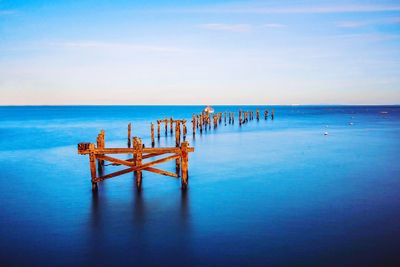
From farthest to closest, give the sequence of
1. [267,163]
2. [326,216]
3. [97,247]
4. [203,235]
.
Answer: [267,163] → [326,216] → [203,235] → [97,247]

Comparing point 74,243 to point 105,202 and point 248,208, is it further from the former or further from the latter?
point 248,208

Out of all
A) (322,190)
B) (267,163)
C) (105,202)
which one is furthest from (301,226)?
(267,163)

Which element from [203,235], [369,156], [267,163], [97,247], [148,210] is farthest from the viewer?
[369,156]

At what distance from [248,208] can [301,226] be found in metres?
2.39

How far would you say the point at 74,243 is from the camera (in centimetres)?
961

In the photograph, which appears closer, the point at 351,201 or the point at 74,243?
the point at 74,243

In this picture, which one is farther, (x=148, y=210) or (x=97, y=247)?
(x=148, y=210)

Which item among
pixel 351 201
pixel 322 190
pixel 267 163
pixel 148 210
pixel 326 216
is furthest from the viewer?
pixel 267 163

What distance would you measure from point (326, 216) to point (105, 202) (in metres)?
8.14

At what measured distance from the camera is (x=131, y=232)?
10.5m

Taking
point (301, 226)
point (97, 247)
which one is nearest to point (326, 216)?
point (301, 226)

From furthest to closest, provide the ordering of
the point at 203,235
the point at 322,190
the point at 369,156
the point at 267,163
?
the point at 369,156
the point at 267,163
the point at 322,190
the point at 203,235

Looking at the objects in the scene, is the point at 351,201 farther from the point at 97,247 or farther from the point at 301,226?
the point at 97,247

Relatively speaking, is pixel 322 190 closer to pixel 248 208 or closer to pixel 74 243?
pixel 248 208
